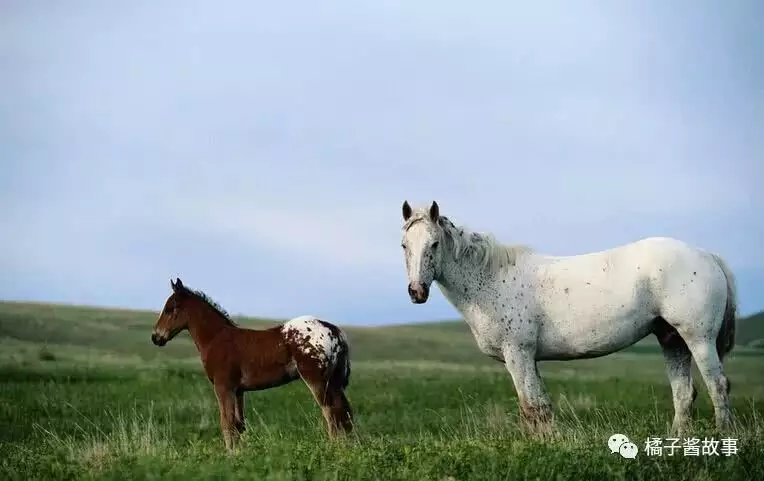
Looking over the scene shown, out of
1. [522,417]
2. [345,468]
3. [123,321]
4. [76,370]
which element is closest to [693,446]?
[522,417]

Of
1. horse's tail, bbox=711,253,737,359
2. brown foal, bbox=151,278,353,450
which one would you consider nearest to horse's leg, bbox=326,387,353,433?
brown foal, bbox=151,278,353,450

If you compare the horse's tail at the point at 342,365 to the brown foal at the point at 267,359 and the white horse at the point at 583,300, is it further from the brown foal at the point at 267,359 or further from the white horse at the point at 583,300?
the white horse at the point at 583,300

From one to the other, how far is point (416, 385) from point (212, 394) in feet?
16.2

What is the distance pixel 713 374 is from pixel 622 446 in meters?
2.32

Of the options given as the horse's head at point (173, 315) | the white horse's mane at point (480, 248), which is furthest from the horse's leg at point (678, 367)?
the horse's head at point (173, 315)

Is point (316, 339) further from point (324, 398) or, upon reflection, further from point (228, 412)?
point (228, 412)

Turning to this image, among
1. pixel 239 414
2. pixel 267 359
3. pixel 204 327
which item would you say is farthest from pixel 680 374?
pixel 204 327

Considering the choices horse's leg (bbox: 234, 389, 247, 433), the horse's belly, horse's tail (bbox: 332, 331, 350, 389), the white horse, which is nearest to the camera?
horse's tail (bbox: 332, 331, 350, 389)

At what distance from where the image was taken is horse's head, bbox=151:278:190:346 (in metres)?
11.8

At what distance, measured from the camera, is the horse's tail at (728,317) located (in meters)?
12.0

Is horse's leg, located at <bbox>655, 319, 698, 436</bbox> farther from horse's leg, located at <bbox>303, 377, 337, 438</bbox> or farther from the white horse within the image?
horse's leg, located at <bbox>303, 377, 337, 438</bbox>

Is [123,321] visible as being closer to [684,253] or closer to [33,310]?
[33,310]

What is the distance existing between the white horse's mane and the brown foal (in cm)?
171

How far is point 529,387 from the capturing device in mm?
11188
